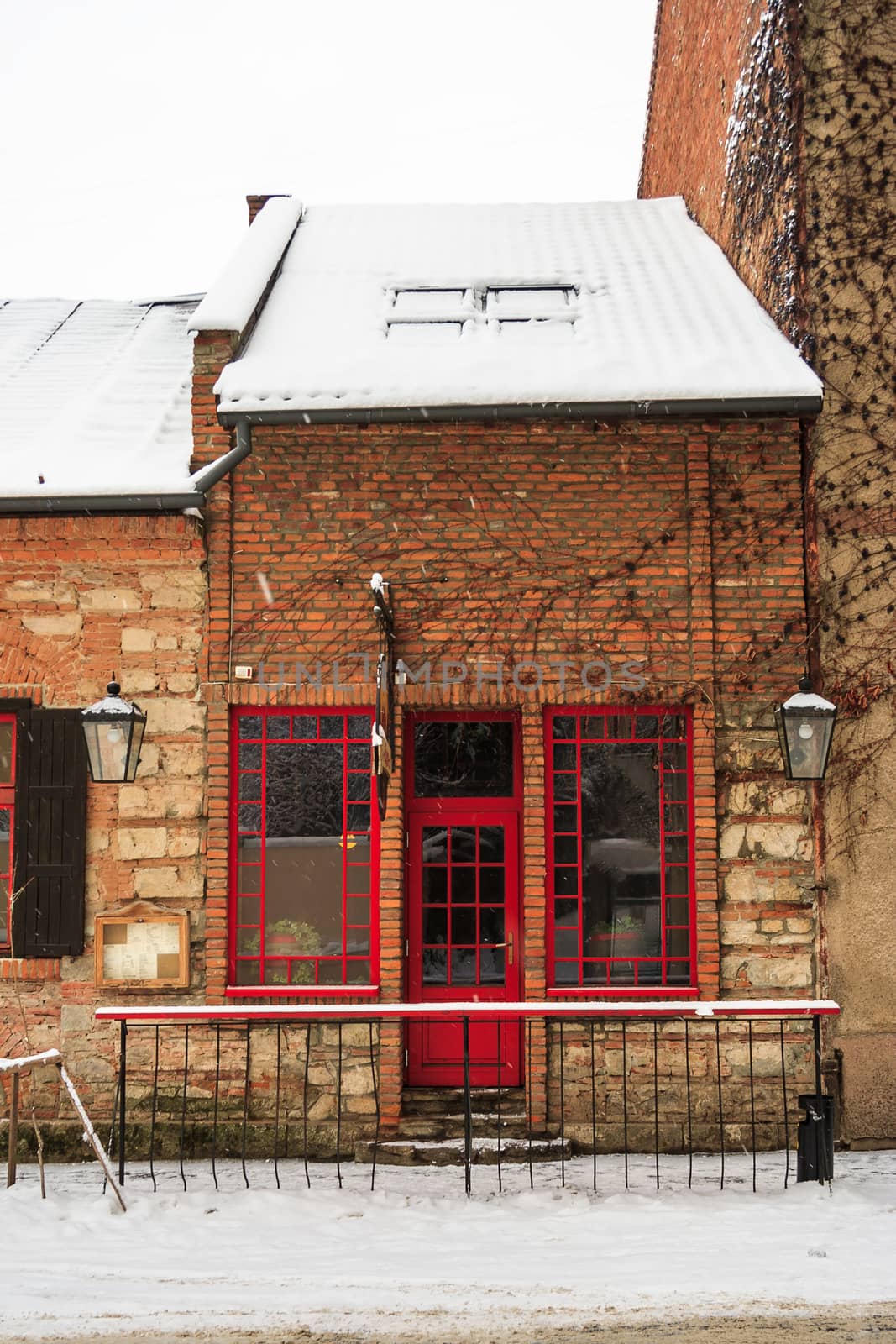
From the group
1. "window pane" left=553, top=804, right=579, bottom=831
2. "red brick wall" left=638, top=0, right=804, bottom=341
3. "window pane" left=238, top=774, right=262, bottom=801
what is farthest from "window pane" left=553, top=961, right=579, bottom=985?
"red brick wall" left=638, top=0, right=804, bottom=341

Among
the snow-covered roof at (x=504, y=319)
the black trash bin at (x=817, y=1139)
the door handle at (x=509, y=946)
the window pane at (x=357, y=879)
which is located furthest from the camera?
the door handle at (x=509, y=946)

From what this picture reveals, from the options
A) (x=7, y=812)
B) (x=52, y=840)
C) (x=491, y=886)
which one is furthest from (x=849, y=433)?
(x=7, y=812)

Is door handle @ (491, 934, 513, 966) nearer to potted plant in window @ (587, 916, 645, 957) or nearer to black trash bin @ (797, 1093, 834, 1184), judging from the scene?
potted plant in window @ (587, 916, 645, 957)

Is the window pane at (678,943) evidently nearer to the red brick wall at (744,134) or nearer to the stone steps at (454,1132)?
the stone steps at (454,1132)

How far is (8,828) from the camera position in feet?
25.8

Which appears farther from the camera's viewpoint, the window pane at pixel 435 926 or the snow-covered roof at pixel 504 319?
the window pane at pixel 435 926

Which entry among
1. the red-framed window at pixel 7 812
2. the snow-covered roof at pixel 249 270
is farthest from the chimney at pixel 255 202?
the red-framed window at pixel 7 812

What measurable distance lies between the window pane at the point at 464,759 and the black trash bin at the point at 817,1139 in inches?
110

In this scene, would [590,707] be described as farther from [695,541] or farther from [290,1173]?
[290,1173]

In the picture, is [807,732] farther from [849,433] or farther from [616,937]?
[849,433]

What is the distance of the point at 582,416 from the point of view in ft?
24.6

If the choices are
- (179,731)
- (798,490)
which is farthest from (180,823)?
(798,490)

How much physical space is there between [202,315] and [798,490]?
4401 mm

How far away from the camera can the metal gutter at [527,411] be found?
7.39 metres
